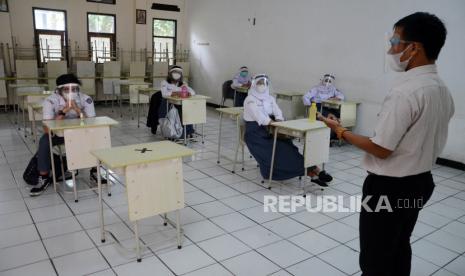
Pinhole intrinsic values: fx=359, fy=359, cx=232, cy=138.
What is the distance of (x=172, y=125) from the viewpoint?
18.6 feet

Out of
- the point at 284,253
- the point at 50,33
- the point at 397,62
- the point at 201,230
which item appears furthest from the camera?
the point at 50,33

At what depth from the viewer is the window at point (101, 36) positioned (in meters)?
9.13

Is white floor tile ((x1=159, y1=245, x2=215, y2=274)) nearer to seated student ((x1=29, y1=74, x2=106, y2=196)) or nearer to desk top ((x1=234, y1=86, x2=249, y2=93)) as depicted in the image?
seated student ((x1=29, y1=74, x2=106, y2=196))

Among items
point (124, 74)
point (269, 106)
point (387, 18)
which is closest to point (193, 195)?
point (269, 106)

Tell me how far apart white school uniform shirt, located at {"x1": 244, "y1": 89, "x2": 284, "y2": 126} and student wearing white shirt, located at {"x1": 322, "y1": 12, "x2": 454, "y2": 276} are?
94.3 inches

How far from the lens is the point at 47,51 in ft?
28.3

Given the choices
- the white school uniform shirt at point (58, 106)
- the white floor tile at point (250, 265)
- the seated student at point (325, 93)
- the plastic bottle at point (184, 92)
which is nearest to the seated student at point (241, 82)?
the seated student at point (325, 93)

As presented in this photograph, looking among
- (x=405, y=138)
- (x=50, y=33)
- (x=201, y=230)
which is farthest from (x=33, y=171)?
(x=50, y=33)

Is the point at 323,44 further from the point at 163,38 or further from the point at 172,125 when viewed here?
the point at 163,38

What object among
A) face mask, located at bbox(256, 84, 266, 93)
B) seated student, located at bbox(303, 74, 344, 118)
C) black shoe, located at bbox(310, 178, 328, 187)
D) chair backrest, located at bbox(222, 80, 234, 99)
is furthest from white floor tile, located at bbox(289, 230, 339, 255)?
chair backrest, located at bbox(222, 80, 234, 99)

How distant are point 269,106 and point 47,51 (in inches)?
265

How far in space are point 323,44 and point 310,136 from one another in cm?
361

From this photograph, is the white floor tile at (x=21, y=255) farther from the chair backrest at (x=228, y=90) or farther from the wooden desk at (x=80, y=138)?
the chair backrest at (x=228, y=90)

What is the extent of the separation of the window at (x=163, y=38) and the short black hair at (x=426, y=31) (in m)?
9.40
